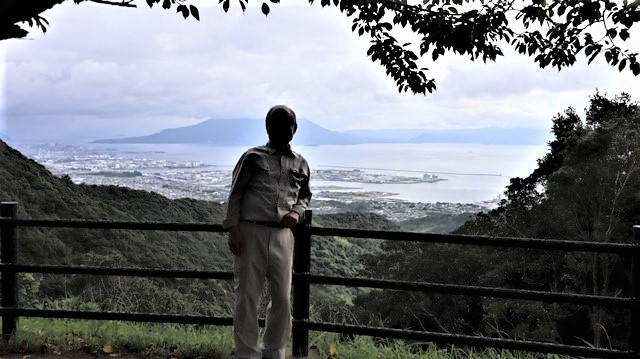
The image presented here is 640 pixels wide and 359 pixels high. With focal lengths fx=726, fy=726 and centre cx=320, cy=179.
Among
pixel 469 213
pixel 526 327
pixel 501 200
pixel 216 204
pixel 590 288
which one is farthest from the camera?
pixel 216 204

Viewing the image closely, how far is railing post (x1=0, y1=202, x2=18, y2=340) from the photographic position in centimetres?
526

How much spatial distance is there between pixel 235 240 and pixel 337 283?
90 cm

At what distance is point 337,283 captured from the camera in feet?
15.5

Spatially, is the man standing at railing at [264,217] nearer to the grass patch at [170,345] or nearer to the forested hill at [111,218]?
the grass patch at [170,345]

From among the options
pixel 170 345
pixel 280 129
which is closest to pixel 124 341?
pixel 170 345

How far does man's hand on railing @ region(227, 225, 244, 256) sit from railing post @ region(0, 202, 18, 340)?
203 cm

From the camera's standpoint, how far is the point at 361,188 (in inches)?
1288

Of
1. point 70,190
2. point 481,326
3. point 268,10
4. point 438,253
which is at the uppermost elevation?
point 268,10

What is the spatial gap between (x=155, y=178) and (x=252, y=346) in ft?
94.0

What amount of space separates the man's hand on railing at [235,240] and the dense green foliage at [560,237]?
20.0 meters

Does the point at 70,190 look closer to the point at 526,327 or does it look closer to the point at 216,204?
the point at 216,204

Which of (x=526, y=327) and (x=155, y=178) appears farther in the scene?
(x=155, y=178)

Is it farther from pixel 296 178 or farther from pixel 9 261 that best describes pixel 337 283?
pixel 9 261

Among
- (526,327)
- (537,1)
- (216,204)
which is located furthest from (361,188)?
(537,1)
